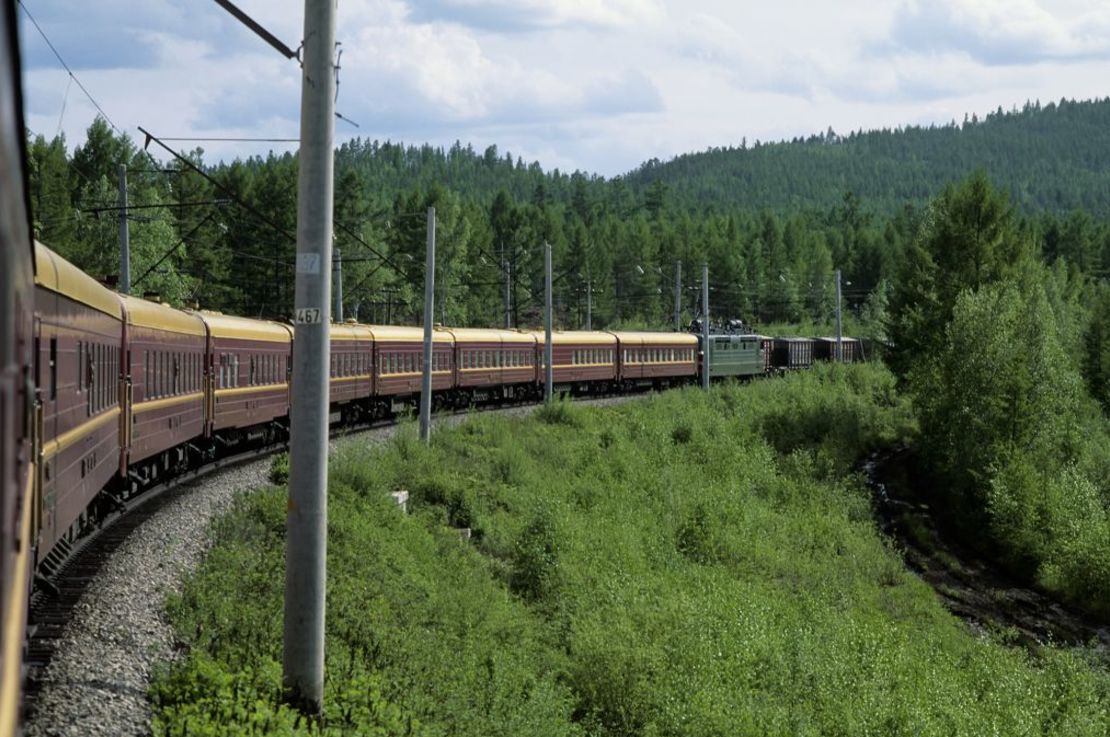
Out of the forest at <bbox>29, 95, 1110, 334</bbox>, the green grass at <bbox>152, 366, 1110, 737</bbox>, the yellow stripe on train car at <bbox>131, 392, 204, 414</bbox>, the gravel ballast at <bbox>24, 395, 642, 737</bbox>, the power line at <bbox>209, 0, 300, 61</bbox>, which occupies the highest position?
the forest at <bbox>29, 95, 1110, 334</bbox>

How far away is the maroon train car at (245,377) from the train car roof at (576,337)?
2139 centimetres

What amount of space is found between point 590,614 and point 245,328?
10.2 meters

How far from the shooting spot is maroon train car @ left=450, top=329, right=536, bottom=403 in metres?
45.2

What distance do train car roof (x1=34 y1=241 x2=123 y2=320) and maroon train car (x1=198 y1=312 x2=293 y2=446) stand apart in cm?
934

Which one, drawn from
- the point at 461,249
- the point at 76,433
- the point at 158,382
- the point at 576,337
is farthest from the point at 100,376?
the point at 461,249

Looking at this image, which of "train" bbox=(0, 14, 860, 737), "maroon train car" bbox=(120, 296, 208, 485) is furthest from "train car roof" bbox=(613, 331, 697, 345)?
"maroon train car" bbox=(120, 296, 208, 485)

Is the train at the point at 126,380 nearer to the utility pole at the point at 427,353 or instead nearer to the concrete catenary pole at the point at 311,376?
the concrete catenary pole at the point at 311,376

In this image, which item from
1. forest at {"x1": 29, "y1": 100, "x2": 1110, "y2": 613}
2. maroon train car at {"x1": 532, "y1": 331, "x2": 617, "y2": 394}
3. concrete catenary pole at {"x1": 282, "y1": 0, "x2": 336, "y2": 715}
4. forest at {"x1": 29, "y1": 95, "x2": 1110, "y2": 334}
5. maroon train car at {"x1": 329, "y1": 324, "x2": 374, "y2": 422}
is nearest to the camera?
concrete catenary pole at {"x1": 282, "y1": 0, "x2": 336, "y2": 715}

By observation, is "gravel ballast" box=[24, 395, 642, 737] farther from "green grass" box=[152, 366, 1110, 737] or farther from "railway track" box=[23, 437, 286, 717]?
"green grass" box=[152, 366, 1110, 737]

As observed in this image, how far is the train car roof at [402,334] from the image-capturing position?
38688 mm

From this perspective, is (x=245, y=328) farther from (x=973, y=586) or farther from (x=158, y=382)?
(x=973, y=586)

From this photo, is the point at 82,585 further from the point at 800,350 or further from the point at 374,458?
the point at 800,350

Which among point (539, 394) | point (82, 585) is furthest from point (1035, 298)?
point (82, 585)

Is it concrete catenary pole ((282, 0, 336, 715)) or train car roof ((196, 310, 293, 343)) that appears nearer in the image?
concrete catenary pole ((282, 0, 336, 715))
